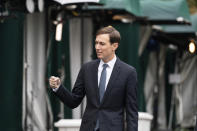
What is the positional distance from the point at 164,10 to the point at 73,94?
11.2 metres

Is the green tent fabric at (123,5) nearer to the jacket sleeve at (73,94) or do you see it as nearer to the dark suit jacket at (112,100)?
the jacket sleeve at (73,94)

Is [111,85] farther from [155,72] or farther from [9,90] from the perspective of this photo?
[155,72]

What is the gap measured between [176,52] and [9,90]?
45.8 feet

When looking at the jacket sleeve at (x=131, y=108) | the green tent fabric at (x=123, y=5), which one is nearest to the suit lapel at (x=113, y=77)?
the jacket sleeve at (x=131, y=108)

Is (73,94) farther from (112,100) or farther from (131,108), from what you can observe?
(131,108)

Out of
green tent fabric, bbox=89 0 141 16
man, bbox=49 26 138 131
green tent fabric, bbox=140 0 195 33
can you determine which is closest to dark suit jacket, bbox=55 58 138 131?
man, bbox=49 26 138 131

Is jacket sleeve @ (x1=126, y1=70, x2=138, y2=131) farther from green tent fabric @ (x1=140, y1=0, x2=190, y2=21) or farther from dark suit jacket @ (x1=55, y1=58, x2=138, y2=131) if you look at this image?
green tent fabric @ (x1=140, y1=0, x2=190, y2=21)

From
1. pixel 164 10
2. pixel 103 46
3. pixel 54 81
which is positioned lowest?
pixel 54 81

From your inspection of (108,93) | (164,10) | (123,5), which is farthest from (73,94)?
(164,10)

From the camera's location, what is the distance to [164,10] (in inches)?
723

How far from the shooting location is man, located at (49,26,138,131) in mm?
7309

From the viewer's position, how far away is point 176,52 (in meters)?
25.6

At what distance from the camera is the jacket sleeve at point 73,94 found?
7.29 m

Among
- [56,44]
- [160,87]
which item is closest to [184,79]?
[160,87]
